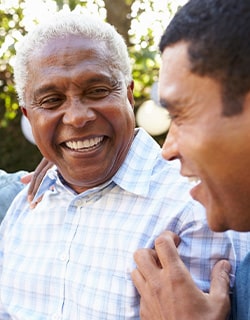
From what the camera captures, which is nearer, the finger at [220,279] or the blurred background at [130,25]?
the finger at [220,279]

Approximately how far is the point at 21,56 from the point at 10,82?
8.01m

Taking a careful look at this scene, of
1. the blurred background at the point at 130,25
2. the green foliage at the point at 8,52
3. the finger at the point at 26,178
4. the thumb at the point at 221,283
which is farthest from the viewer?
the green foliage at the point at 8,52

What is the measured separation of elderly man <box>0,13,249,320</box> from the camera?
2207mm

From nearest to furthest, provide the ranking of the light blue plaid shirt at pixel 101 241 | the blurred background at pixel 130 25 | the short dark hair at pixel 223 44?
1. the short dark hair at pixel 223 44
2. the light blue plaid shirt at pixel 101 241
3. the blurred background at pixel 130 25

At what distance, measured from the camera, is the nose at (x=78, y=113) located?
2.34m

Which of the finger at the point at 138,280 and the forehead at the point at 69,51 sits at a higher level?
the forehead at the point at 69,51

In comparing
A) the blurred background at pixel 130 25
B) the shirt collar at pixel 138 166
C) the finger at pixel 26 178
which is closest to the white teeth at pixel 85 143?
the shirt collar at pixel 138 166

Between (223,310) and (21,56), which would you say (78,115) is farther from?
(223,310)

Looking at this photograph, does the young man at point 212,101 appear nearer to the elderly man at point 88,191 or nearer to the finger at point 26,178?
the elderly man at point 88,191

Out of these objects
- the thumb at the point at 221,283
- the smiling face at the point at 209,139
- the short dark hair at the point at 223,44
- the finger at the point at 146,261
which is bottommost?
the thumb at the point at 221,283

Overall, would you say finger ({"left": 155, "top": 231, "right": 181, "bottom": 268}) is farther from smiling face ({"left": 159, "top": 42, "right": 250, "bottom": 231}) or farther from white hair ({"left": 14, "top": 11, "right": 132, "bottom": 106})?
white hair ({"left": 14, "top": 11, "right": 132, "bottom": 106})

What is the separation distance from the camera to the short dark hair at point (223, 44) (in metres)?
1.35

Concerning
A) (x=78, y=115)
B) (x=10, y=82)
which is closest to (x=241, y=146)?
(x=78, y=115)

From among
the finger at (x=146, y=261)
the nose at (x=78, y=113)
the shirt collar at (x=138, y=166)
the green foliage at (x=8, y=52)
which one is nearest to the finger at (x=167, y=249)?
the finger at (x=146, y=261)
